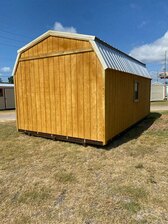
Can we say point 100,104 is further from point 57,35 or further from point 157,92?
point 157,92

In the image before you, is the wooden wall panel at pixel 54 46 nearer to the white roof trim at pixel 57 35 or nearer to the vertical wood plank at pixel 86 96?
the white roof trim at pixel 57 35

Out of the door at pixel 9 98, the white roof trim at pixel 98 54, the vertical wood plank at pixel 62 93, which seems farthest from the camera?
the door at pixel 9 98

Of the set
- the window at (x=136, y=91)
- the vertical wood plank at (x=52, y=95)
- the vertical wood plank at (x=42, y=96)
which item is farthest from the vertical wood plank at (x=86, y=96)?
the window at (x=136, y=91)

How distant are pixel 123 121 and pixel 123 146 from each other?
1.34m

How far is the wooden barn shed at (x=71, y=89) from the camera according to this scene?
16.8ft

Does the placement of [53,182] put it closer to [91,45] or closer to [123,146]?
[123,146]

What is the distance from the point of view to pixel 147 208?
2.68 m

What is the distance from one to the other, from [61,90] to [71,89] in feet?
1.33

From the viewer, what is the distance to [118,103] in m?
6.07

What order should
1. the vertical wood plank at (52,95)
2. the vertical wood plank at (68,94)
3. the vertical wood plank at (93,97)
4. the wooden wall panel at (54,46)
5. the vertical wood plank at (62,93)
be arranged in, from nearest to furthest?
the vertical wood plank at (93,97) < the wooden wall panel at (54,46) < the vertical wood plank at (68,94) < the vertical wood plank at (62,93) < the vertical wood plank at (52,95)

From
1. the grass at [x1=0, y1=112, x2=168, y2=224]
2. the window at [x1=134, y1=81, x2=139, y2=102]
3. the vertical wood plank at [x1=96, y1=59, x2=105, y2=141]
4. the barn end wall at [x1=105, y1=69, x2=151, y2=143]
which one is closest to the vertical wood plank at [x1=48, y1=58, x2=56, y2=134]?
the grass at [x1=0, y1=112, x2=168, y2=224]

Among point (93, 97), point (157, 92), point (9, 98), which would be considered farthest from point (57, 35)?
point (157, 92)

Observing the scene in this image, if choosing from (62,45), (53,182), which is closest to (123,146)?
A: (53,182)

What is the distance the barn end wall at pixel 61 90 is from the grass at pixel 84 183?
2.33 ft
